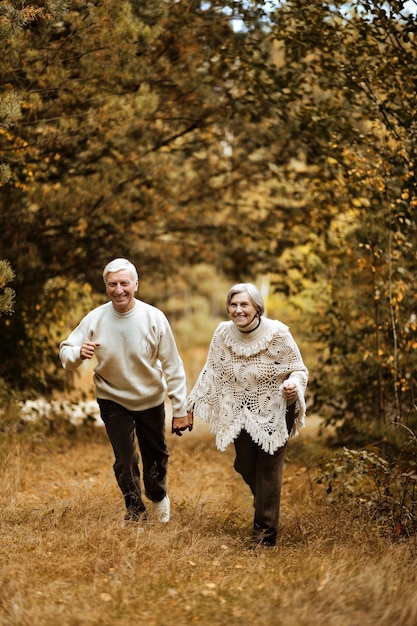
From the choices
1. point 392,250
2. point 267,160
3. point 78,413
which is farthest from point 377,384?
point 78,413

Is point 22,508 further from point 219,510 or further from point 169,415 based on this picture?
point 169,415

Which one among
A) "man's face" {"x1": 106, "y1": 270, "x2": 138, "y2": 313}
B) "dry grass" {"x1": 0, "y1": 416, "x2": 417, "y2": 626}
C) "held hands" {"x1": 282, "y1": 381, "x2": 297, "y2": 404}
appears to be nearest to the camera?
"dry grass" {"x1": 0, "y1": 416, "x2": 417, "y2": 626}

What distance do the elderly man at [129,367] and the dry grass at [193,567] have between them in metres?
0.47

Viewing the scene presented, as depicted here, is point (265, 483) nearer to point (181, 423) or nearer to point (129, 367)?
point (181, 423)

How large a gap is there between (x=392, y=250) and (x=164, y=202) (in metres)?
3.96

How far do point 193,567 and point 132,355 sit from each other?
5.00ft

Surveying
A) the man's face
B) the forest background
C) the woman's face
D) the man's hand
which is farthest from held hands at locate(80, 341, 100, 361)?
the forest background

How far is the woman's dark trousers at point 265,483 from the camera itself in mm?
5434

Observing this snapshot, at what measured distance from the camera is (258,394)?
551cm

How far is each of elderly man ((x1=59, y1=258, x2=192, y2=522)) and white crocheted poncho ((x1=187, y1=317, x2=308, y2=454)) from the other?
0.98ft

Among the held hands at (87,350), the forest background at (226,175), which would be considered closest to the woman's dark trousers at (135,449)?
the held hands at (87,350)

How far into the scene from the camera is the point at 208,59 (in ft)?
32.6

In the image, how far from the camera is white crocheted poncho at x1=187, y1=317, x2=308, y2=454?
5410 millimetres

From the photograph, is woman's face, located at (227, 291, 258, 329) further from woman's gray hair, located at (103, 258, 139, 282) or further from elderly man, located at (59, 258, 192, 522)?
woman's gray hair, located at (103, 258, 139, 282)
